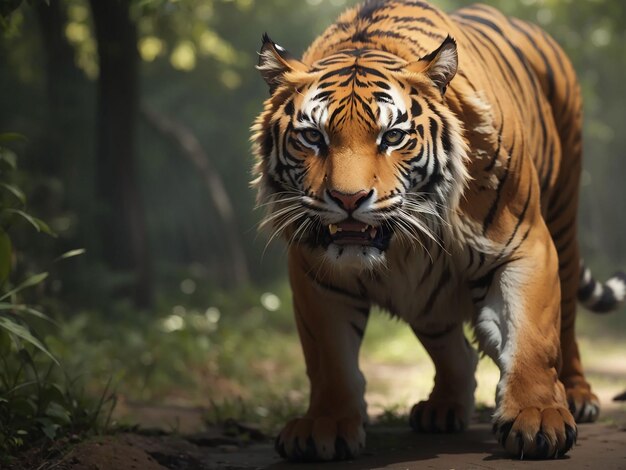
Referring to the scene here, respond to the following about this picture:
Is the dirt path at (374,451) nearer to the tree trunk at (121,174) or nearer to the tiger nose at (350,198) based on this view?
the tiger nose at (350,198)

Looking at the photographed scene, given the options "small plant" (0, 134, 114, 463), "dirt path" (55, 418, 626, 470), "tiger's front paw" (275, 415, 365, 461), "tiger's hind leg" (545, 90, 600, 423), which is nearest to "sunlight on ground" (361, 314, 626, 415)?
"tiger's hind leg" (545, 90, 600, 423)

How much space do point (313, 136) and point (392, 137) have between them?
0.27m

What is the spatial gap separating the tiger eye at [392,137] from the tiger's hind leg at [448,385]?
3.81ft

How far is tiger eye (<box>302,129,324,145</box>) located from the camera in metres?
3.51

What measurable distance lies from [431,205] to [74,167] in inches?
324

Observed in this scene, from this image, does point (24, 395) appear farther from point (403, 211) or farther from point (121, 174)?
point (121, 174)

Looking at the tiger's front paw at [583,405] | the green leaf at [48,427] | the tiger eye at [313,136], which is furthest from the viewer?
the tiger's front paw at [583,405]

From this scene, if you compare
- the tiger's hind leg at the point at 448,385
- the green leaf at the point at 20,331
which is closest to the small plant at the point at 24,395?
the green leaf at the point at 20,331

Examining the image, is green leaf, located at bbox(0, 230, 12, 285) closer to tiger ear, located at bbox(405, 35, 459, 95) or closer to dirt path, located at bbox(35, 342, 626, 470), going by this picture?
dirt path, located at bbox(35, 342, 626, 470)

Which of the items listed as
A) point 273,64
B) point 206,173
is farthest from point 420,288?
point 206,173

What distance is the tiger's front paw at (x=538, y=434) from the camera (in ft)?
11.1

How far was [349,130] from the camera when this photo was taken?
3436mm

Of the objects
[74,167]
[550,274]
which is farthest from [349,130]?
[74,167]

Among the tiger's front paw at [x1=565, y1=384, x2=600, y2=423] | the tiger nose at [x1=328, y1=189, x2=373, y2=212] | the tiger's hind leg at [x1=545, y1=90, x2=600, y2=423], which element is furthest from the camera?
the tiger's hind leg at [x1=545, y1=90, x2=600, y2=423]
